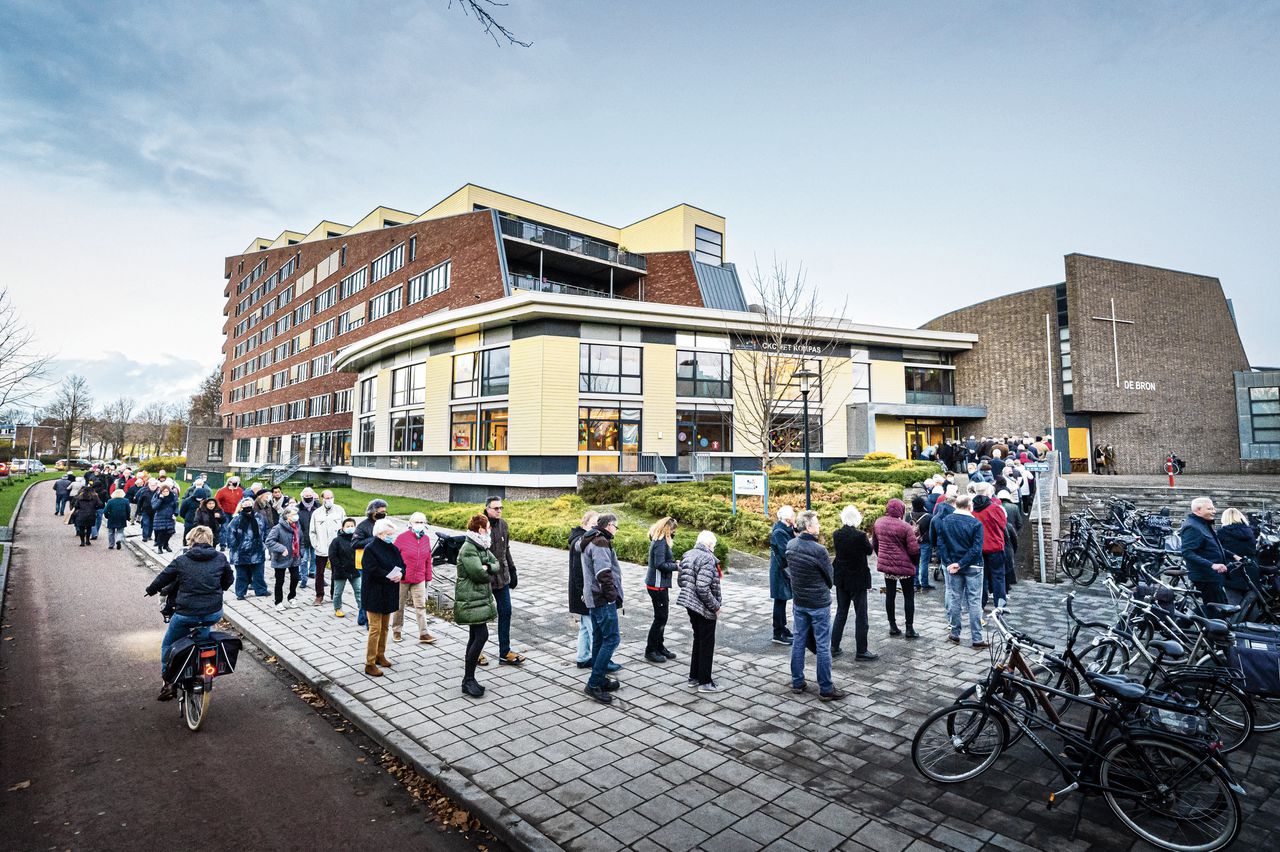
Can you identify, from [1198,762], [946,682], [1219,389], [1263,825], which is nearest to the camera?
[1198,762]

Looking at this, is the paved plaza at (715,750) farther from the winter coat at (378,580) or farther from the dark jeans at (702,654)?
the winter coat at (378,580)

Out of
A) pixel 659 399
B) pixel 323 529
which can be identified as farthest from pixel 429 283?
pixel 323 529

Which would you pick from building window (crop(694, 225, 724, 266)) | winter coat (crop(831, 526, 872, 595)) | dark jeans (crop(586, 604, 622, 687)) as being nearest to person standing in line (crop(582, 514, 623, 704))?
dark jeans (crop(586, 604, 622, 687))

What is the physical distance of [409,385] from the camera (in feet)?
109

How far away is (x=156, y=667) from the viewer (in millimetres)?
7688

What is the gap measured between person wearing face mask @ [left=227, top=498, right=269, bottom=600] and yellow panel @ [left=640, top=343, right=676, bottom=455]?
1814 centimetres

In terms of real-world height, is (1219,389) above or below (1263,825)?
above

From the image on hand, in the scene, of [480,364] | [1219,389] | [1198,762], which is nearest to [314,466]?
[480,364]

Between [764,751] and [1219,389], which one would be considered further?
[1219,389]

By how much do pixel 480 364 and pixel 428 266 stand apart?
1117 cm

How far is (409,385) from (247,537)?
23.3 meters

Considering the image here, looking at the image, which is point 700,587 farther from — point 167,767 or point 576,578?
point 167,767

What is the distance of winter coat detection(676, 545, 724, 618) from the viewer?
6.52 m

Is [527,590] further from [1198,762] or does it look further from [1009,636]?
[1198,762]
